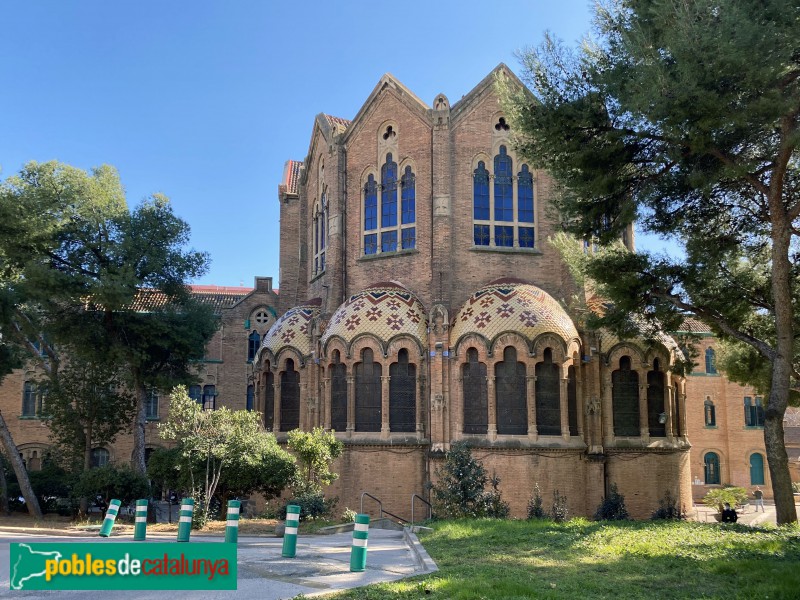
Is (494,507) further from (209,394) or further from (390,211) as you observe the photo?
(209,394)

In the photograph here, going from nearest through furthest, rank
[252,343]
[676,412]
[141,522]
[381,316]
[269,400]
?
[141,522] < [381,316] < [676,412] < [269,400] < [252,343]

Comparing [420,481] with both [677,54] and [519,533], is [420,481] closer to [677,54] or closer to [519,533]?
[519,533]

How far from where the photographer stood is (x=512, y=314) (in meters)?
23.0

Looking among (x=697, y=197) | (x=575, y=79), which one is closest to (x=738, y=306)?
(x=697, y=197)

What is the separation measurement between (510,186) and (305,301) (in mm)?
10170

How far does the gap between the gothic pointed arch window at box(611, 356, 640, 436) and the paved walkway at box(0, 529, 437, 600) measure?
1131 cm

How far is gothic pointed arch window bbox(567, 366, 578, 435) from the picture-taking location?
23.2 meters

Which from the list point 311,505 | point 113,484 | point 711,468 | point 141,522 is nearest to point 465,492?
point 311,505

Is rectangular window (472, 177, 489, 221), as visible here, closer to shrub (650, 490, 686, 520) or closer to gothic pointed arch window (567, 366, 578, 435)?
gothic pointed arch window (567, 366, 578, 435)

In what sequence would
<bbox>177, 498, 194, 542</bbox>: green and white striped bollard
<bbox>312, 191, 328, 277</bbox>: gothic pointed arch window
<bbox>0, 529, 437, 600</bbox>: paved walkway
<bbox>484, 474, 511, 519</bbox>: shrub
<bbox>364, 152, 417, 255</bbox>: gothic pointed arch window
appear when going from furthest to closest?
<bbox>312, 191, 328, 277</bbox>: gothic pointed arch window → <bbox>364, 152, 417, 255</bbox>: gothic pointed arch window → <bbox>484, 474, 511, 519</bbox>: shrub → <bbox>177, 498, 194, 542</bbox>: green and white striped bollard → <bbox>0, 529, 437, 600</bbox>: paved walkway

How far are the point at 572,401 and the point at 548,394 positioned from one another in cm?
96

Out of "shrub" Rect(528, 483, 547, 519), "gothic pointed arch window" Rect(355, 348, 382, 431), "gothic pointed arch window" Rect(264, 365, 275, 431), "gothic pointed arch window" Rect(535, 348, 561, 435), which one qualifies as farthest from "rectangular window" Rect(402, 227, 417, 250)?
"shrub" Rect(528, 483, 547, 519)

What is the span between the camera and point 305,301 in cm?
3128

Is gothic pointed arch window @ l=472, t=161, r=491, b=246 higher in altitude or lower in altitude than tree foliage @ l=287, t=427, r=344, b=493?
higher
